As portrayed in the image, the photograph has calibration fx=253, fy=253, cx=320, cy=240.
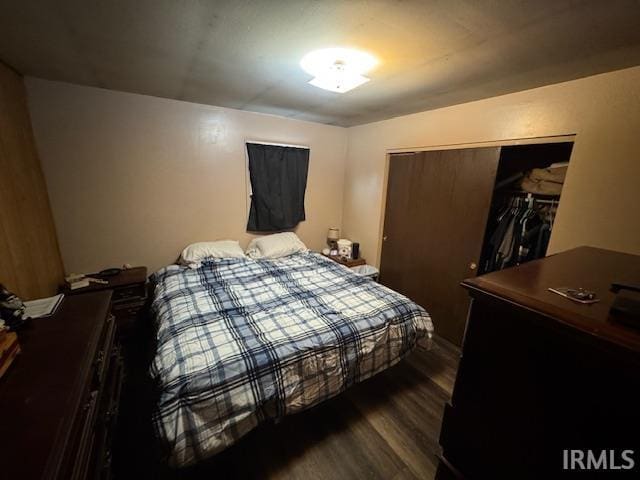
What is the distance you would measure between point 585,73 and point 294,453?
289 centimetres

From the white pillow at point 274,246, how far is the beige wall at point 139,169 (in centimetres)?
23

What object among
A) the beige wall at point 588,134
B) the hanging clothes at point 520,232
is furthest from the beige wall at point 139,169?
the hanging clothes at point 520,232

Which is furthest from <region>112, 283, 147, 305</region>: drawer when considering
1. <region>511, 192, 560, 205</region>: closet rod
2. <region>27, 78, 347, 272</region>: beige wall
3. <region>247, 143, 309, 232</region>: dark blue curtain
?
<region>511, 192, 560, 205</region>: closet rod

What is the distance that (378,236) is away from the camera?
328cm

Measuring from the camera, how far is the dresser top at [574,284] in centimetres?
48

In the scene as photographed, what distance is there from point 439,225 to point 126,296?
10.1 feet

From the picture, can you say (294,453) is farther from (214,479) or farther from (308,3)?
(308,3)

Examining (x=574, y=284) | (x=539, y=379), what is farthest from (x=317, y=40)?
(x=539, y=379)

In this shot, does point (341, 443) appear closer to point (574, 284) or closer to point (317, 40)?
point (574, 284)

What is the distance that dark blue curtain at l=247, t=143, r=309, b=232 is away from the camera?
10.1 ft

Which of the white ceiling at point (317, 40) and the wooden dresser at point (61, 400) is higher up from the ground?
the white ceiling at point (317, 40)

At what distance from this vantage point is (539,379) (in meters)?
0.54

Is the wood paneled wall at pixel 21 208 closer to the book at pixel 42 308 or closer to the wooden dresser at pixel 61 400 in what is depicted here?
the book at pixel 42 308
